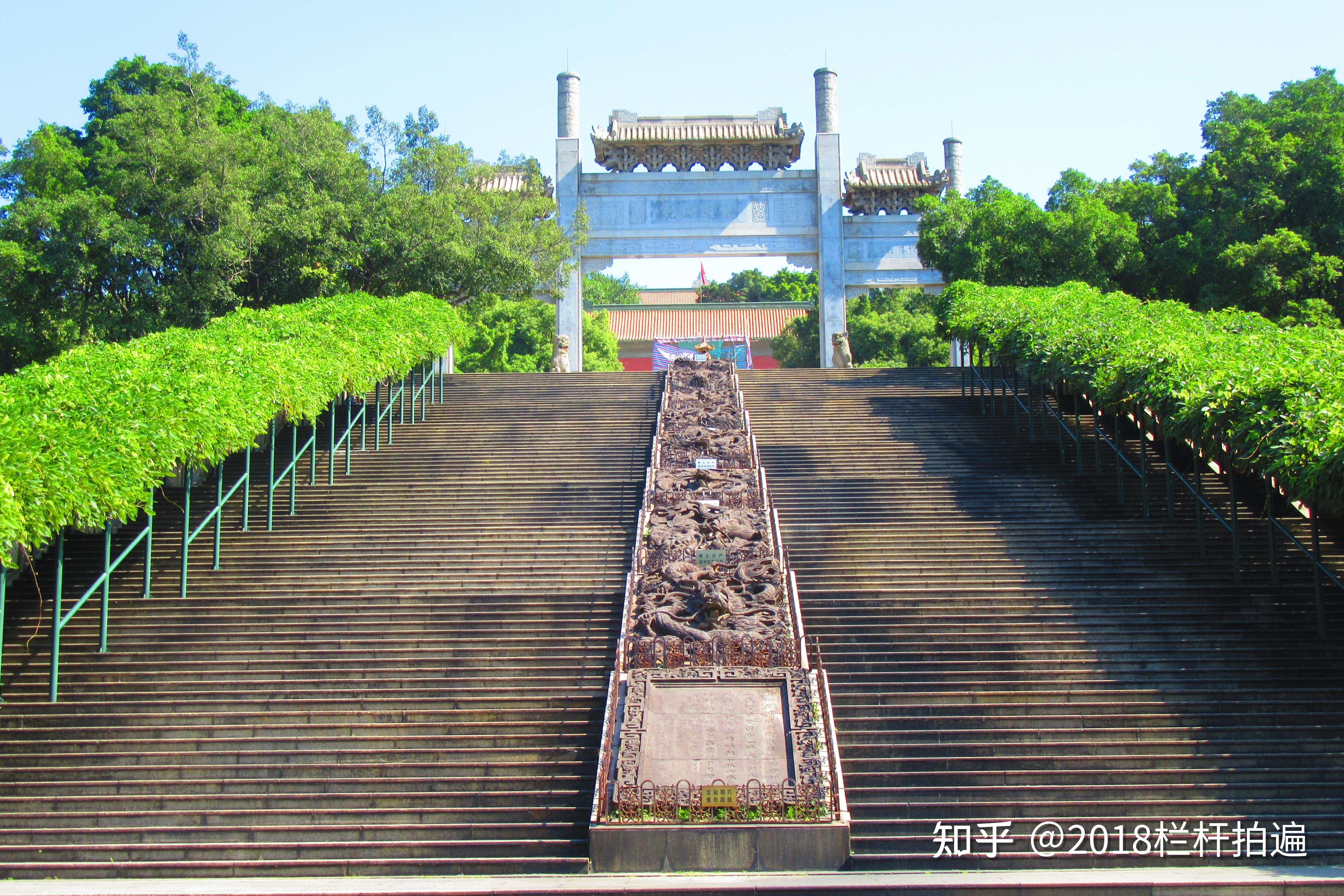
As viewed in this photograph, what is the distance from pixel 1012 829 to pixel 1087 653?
3273 mm

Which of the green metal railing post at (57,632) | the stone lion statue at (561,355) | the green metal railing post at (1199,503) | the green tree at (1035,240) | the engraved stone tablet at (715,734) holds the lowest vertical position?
the engraved stone tablet at (715,734)

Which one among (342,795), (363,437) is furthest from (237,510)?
(342,795)

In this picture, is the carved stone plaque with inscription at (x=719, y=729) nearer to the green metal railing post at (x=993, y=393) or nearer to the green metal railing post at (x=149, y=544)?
the green metal railing post at (x=149, y=544)

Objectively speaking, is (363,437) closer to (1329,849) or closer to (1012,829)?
(1012,829)

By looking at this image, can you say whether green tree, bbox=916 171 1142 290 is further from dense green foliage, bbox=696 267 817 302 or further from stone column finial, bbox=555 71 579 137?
dense green foliage, bbox=696 267 817 302

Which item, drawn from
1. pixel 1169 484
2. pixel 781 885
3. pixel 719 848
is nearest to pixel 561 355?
pixel 1169 484

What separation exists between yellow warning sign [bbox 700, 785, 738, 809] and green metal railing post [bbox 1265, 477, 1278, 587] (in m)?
7.45

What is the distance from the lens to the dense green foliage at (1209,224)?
2353 cm

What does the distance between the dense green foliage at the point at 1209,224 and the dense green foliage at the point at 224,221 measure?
1066cm

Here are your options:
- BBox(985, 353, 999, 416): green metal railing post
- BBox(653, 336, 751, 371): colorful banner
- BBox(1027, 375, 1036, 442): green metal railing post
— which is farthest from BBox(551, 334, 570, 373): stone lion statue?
BBox(1027, 375, 1036, 442): green metal railing post

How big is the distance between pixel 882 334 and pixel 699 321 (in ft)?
36.8

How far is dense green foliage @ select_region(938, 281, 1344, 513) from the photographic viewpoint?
11062mm

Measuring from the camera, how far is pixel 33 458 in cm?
1020

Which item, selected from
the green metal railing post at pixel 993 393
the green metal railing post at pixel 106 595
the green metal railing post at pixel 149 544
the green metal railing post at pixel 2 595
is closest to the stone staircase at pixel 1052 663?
the green metal railing post at pixel 993 393
